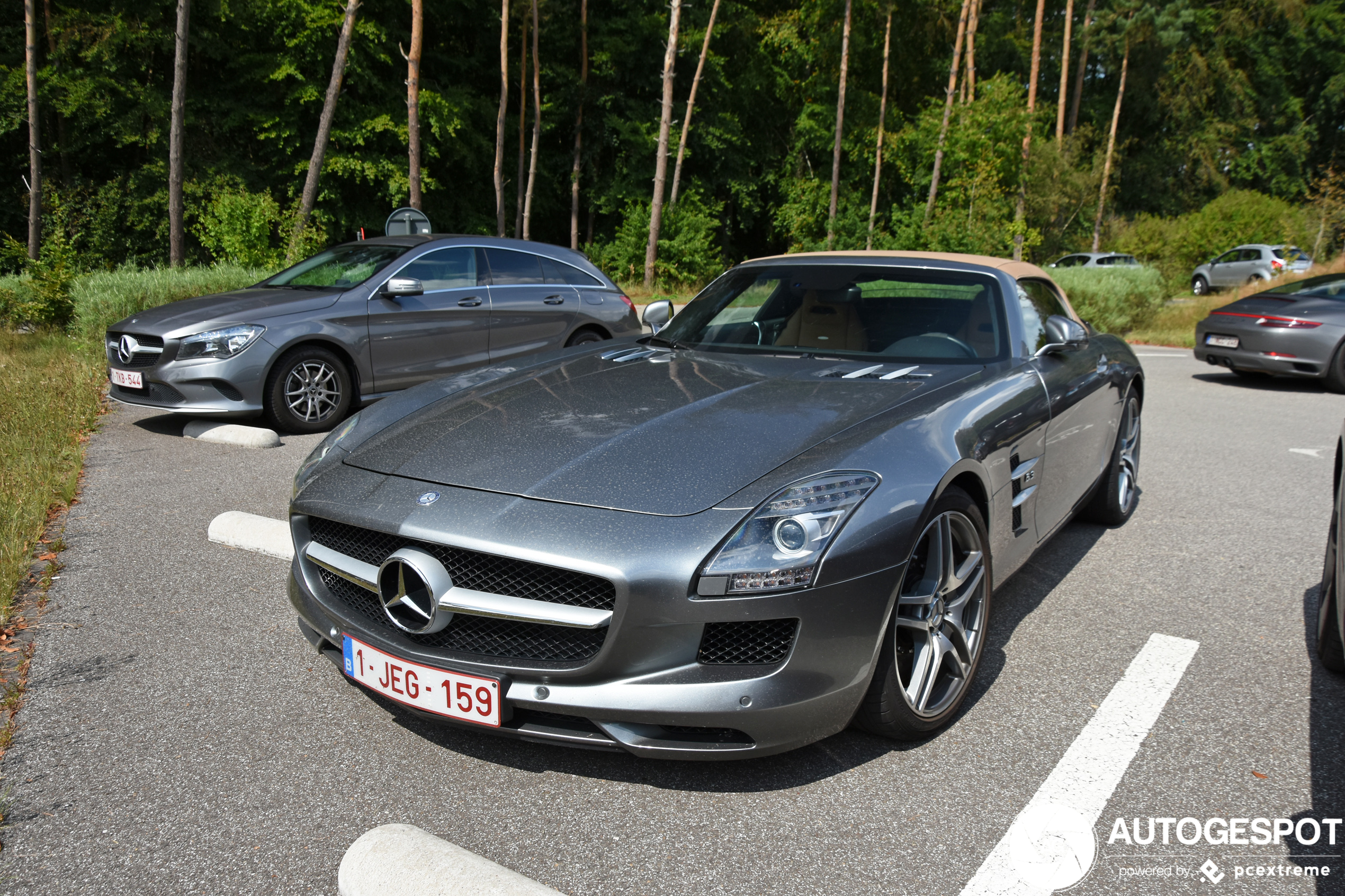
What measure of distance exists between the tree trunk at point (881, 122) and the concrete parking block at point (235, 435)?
31.8 meters

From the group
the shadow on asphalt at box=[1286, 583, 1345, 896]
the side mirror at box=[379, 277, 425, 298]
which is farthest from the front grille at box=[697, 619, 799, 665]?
the side mirror at box=[379, 277, 425, 298]

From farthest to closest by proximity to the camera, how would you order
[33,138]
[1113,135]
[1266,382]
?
[1113,135]
[33,138]
[1266,382]

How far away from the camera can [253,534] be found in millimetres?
4555

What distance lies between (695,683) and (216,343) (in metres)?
5.84

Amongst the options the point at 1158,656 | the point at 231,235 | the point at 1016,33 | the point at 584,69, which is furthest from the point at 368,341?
the point at 1016,33

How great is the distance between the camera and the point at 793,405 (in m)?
3.13

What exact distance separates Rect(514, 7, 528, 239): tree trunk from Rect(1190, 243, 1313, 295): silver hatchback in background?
2328 centimetres

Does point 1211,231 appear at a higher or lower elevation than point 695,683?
higher

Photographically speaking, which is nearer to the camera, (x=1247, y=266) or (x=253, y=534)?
(x=253, y=534)

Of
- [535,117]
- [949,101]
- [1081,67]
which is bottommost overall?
[535,117]

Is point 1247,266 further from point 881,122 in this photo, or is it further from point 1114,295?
point 1114,295

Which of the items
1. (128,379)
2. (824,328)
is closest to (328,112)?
(128,379)

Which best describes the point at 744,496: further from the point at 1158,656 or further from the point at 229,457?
the point at 229,457

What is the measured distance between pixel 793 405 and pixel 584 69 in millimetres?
34753
